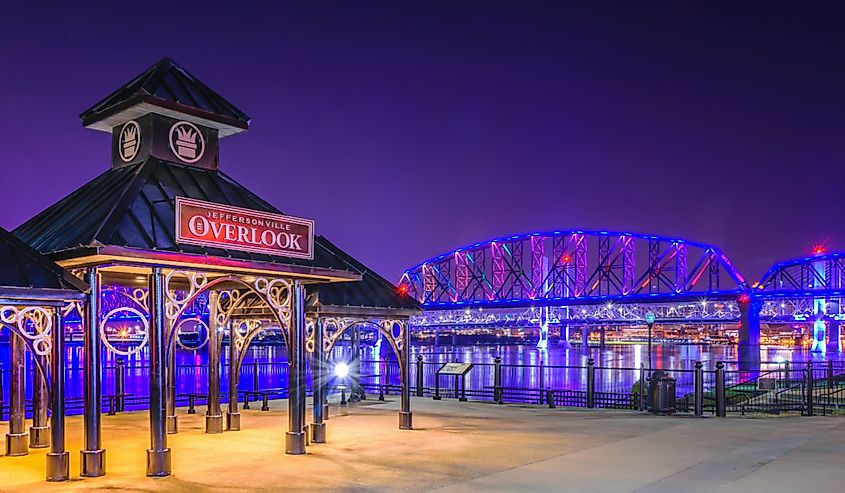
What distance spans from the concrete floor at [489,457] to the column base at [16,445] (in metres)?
0.21

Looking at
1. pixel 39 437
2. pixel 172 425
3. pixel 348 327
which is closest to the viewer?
pixel 39 437

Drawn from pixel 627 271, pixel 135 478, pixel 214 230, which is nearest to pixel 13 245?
pixel 214 230

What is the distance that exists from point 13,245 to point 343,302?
680cm

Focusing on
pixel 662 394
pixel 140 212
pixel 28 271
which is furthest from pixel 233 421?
pixel 662 394

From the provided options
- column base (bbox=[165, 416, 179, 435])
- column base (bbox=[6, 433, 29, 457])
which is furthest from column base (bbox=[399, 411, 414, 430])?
column base (bbox=[6, 433, 29, 457])

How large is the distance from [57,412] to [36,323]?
124 cm

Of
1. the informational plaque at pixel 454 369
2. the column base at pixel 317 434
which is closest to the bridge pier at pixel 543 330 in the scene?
the informational plaque at pixel 454 369

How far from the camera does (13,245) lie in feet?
39.9

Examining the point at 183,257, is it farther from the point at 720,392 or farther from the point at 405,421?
the point at 720,392

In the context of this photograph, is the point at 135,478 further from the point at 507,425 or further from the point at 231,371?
the point at 507,425

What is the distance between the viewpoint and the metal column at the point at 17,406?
14289mm

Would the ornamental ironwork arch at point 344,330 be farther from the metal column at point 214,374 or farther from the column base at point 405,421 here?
the metal column at point 214,374

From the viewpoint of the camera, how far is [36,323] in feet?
40.0

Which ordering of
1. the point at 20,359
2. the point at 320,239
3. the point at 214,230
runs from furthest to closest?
the point at 320,239, the point at 20,359, the point at 214,230
